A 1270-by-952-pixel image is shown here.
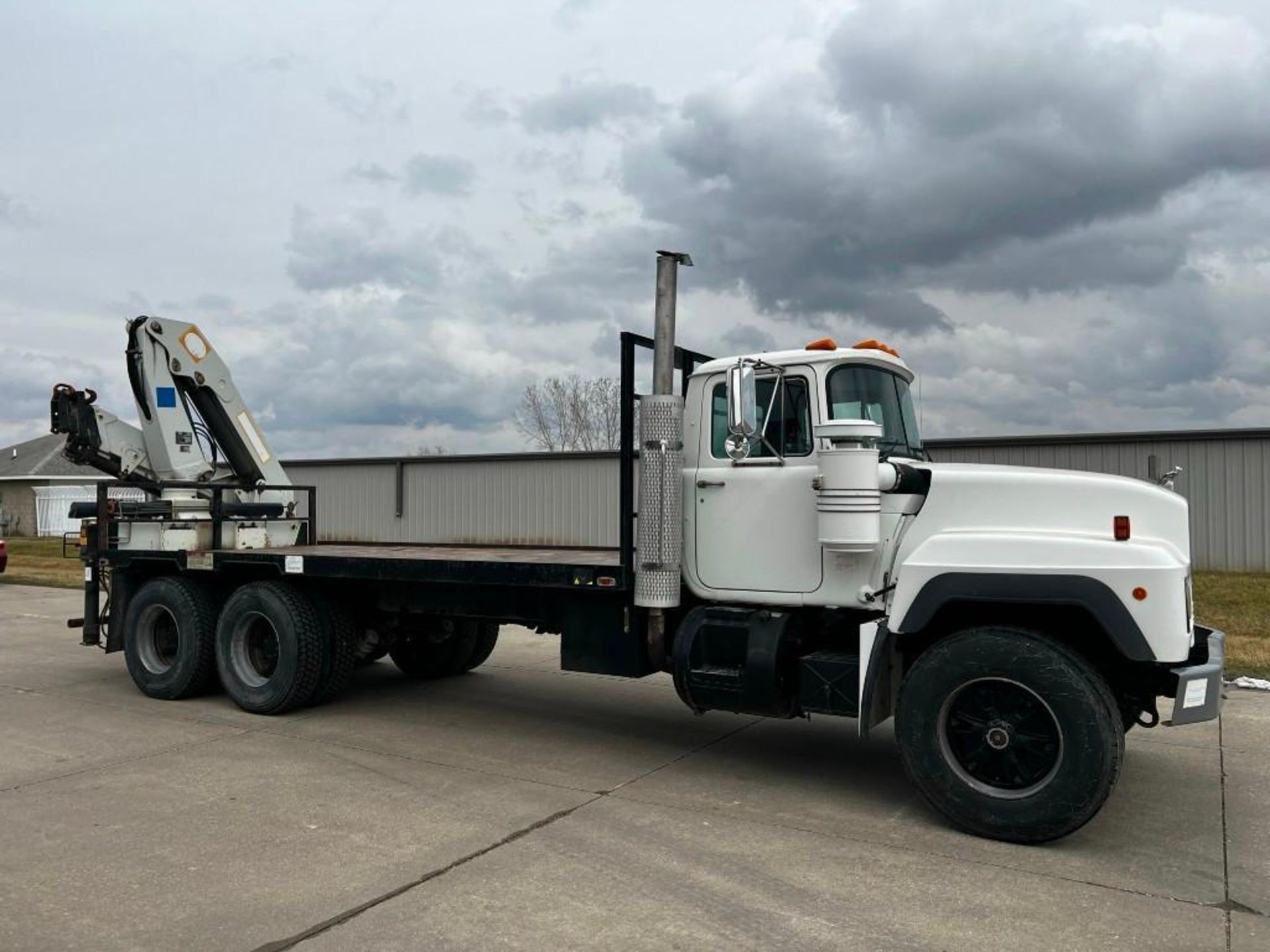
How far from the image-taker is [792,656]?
5777 mm

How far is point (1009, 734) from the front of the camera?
4.89 metres

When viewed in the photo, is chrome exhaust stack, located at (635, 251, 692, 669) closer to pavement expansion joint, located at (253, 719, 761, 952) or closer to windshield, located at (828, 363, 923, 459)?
windshield, located at (828, 363, 923, 459)

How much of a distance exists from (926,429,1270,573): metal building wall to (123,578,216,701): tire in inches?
527

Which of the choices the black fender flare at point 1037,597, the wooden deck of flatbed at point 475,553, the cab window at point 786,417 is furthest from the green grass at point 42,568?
the black fender flare at point 1037,597

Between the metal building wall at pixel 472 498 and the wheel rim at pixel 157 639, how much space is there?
12.9 m

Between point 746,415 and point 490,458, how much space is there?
19.5 meters

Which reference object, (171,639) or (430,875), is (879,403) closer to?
(430,875)

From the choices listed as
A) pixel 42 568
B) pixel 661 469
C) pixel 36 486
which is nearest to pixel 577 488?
pixel 42 568

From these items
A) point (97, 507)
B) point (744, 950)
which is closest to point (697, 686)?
point (744, 950)

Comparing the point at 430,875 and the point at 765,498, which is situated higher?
the point at 765,498

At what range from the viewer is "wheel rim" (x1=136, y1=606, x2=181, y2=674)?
8602 millimetres

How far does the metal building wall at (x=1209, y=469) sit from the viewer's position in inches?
694

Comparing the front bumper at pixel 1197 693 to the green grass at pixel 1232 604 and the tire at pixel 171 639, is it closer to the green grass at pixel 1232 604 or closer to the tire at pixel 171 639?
the green grass at pixel 1232 604

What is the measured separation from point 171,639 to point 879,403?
6.49 metres
